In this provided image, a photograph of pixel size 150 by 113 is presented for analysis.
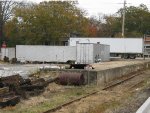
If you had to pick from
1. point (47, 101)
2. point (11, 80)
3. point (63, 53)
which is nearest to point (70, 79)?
point (11, 80)

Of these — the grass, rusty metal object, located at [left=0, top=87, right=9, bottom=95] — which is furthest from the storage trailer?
rusty metal object, located at [left=0, top=87, right=9, bottom=95]

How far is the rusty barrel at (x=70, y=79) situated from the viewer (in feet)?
82.1

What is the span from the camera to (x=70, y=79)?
2527 centimetres

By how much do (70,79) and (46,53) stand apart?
115 ft

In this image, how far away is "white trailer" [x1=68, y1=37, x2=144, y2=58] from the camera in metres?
69.2

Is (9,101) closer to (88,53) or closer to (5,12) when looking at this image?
(88,53)

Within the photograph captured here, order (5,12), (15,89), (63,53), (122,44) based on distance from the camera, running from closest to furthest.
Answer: (15,89)
(63,53)
(122,44)
(5,12)

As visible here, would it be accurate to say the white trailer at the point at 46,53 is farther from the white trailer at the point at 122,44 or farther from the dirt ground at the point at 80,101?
the dirt ground at the point at 80,101

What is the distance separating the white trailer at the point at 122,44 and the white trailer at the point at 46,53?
9095 millimetres

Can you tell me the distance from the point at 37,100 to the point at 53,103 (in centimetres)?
104

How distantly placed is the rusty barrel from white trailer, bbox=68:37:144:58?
142 feet

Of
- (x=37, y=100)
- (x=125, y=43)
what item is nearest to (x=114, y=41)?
(x=125, y=43)

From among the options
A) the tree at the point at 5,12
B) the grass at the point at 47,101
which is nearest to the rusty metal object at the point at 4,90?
the grass at the point at 47,101

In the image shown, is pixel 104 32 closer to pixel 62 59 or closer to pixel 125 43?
pixel 125 43
